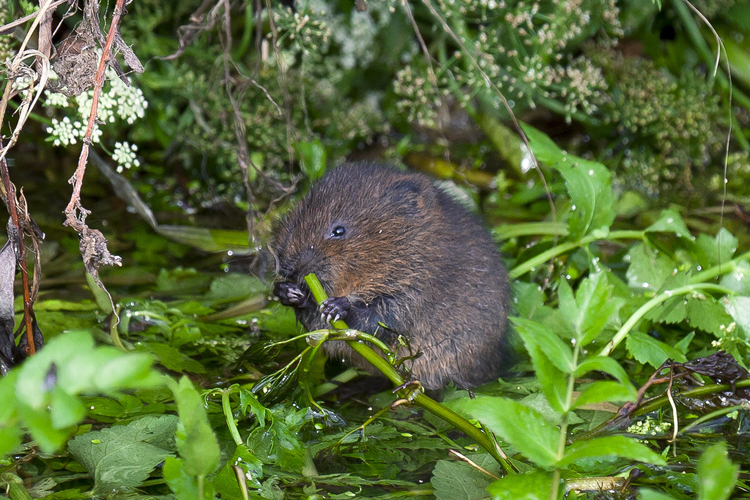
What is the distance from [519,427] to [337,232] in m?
1.75

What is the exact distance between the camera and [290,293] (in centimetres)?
343

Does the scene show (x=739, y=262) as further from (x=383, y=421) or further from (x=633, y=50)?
(x=633, y=50)

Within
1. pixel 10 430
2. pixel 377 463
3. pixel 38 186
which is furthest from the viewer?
pixel 38 186

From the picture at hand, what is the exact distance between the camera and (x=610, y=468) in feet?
8.91

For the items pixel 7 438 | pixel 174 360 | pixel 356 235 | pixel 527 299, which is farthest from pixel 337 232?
pixel 7 438

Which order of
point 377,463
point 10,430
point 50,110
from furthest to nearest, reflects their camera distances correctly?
1. point 50,110
2. point 377,463
3. point 10,430

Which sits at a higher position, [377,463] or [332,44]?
[332,44]

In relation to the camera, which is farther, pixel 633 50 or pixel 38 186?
pixel 633 50

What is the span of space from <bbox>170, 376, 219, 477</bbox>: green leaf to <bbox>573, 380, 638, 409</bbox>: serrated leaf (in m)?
0.97

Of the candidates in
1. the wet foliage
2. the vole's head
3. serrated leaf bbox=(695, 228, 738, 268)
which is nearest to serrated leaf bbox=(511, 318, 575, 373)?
the wet foliage

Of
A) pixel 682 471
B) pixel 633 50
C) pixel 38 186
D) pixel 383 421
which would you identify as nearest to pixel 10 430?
pixel 383 421

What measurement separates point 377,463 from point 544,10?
389 cm

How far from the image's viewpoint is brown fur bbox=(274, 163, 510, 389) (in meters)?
3.50

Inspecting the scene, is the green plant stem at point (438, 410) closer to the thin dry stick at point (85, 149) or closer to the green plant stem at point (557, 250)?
the thin dry stick at point (85, 149)
